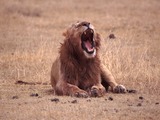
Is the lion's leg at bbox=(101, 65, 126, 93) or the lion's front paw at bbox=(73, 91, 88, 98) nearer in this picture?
the lion's front paw at bbox=(73, 91, 88, 98)

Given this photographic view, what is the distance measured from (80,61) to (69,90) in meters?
0.60

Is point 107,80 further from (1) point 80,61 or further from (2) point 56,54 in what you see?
(2) point 56,54

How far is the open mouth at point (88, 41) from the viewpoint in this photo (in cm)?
921

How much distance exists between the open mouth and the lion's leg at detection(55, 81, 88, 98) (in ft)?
2.07

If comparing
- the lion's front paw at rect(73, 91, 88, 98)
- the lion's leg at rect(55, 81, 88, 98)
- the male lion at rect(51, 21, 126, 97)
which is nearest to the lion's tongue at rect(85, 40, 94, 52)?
the male lion at rect(51, 21, 126, 97)

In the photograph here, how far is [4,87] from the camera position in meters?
9.84

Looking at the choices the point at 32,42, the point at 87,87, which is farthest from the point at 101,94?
the point at 32,42

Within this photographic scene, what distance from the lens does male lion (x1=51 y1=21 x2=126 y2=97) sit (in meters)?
9.20

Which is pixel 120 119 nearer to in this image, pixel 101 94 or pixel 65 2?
pixel 101 94

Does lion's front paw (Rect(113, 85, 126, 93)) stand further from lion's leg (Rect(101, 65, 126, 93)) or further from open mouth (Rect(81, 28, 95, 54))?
open mouth (Rect(81, 28, 95, 54))

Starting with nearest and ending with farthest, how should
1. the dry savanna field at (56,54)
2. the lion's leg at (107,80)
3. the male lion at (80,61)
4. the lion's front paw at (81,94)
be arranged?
the dry savanna field at (56,54), the lion's front paw at (81,94), the male lion at (80,61), the lion's leg at (107,80)

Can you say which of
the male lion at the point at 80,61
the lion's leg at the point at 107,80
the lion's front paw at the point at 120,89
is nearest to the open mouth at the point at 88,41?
the male lion at the point at 80,61

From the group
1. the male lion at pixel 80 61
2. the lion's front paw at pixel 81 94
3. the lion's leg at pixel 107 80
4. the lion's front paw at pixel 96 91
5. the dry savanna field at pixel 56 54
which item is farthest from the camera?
the lion's leg at pixel 107 80

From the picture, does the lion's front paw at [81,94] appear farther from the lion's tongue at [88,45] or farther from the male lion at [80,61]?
the lion's tongue at [88,45]
